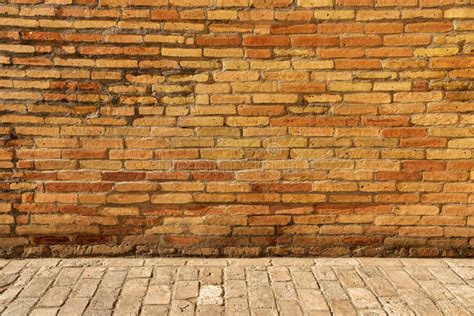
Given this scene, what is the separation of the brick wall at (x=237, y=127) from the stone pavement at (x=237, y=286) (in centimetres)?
16

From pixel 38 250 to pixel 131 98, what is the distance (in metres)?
1.46

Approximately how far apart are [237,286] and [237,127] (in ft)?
4.03

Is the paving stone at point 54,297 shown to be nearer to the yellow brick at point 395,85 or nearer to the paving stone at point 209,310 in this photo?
the paving stone at point 209,310

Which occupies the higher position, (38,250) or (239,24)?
(239,24)

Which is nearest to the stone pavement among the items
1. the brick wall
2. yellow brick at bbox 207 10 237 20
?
the brick wall

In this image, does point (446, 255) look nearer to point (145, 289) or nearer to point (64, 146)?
point (145, 289)

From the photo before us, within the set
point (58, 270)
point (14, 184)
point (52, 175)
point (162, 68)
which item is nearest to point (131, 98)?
A: point (162, 68)

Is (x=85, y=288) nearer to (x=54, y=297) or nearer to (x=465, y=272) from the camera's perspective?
(x=54, y=297)

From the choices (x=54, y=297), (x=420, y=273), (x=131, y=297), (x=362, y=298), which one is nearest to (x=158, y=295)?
(x=131, y=297)

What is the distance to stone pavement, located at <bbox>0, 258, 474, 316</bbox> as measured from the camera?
2.84m

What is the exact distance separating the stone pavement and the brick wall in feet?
0.53

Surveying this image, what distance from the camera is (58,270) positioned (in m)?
3.37

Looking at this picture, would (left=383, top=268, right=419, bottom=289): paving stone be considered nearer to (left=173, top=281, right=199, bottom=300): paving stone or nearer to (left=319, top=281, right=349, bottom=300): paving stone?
(left=319, top=281, right=349, bottom=300): paving stone

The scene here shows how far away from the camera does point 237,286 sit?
314 cm
